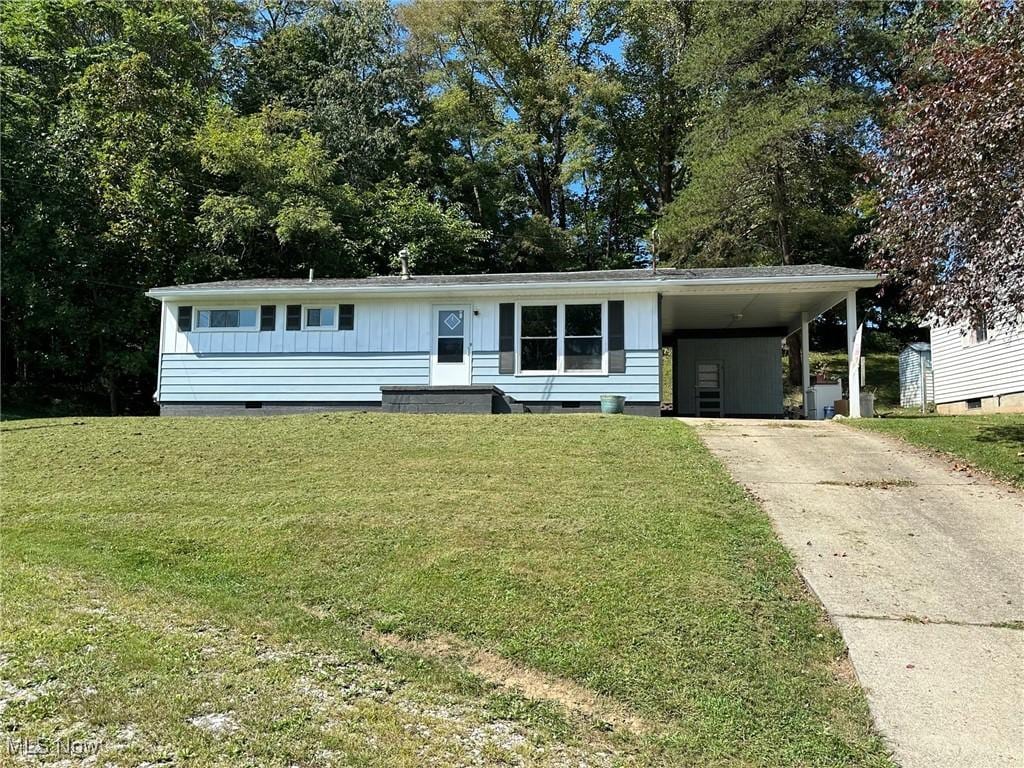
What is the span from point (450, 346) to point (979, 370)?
1216 centimetres

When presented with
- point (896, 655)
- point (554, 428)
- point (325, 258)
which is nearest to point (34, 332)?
point (325, 258)

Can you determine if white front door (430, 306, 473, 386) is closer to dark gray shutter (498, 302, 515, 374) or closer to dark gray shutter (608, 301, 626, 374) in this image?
dark gray shutter (498, 302, 515, 374)

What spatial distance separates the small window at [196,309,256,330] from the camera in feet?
48.0

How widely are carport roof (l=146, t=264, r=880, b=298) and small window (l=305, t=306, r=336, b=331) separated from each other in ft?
1.54

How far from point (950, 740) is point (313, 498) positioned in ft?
17.9

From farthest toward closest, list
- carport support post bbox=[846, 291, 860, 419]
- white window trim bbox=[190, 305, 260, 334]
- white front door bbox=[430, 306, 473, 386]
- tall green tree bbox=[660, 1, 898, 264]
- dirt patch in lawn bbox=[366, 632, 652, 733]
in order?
tall green tree bbox=[660, 1, 898, 264] < white window trim bbox=[190, 305, 260, 334] < white front door bbox=[430, 306, 473, 386] < carport support post bbox=[846, 291, 860, 419] < dirt patch in lawn bbox=[366, 632, 652, 733]

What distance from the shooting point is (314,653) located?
3906mm

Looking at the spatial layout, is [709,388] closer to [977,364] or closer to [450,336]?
[977,364]

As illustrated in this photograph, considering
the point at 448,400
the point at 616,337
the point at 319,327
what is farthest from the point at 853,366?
the point at 319,327

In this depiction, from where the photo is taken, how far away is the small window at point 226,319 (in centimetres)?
1464

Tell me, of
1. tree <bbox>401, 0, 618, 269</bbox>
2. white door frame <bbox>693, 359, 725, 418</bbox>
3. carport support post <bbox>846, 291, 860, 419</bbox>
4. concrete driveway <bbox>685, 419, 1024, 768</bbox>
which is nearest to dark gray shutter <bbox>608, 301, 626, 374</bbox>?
carport support post <bbox>846, 291, 860, 419</bbox>

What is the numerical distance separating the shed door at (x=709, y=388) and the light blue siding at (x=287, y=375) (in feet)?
23.3

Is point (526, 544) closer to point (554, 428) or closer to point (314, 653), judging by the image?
point (314, 653)

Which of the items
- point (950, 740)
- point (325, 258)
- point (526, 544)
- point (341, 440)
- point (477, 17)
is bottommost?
point (950, 740)
